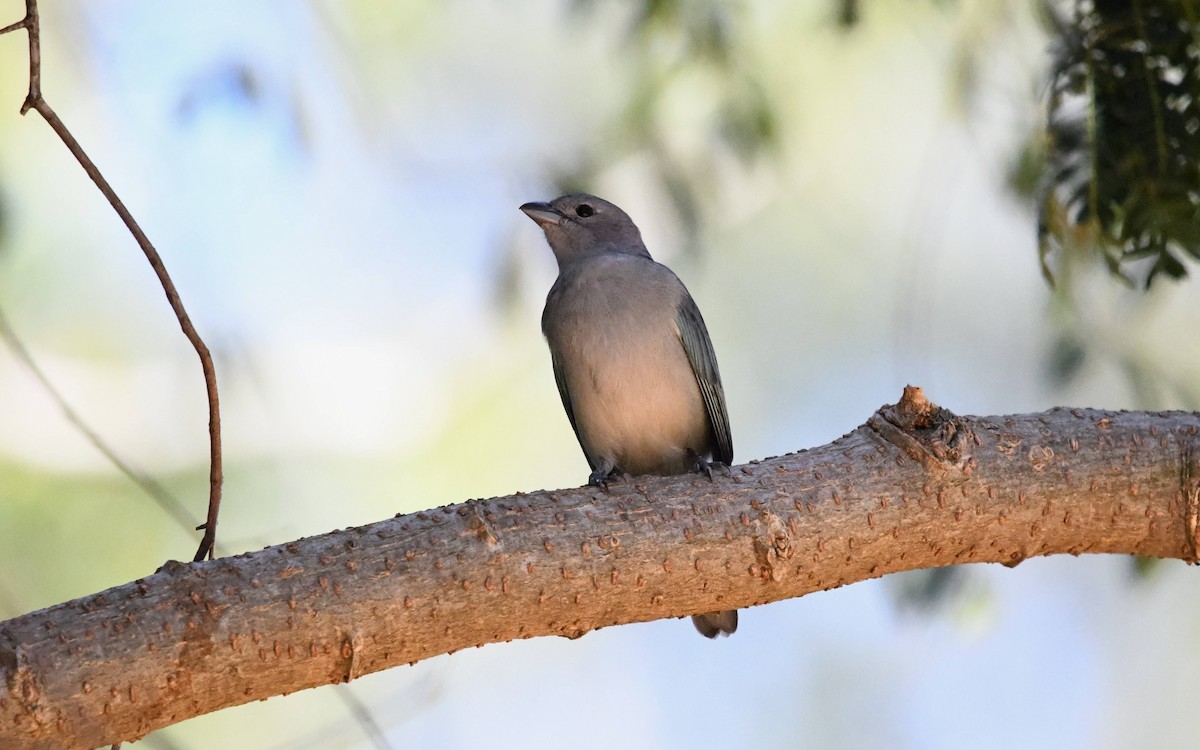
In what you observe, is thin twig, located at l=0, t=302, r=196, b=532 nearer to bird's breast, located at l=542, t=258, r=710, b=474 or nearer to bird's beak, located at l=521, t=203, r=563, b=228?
bird's breast, located at l=542, t=258, r=710, b=474

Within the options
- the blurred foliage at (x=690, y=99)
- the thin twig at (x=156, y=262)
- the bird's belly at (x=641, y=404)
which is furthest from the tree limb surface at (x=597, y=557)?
the blurred foliage at (x=690, y=99)

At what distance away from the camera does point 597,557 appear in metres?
2.86

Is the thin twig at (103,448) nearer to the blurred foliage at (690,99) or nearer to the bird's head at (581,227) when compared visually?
the blurred foliage at (690,99)

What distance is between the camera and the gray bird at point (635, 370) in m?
4.31

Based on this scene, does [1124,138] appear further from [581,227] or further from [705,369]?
[581,227]

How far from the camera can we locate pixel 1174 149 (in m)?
3.60

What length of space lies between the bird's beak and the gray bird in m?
0.42

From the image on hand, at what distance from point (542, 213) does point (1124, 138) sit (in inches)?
86.6

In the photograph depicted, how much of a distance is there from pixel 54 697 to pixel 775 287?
4.72 metres

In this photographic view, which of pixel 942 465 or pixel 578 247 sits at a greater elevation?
pixel 578 247

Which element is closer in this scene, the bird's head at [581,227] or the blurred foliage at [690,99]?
the blurred foliage at [690,99]

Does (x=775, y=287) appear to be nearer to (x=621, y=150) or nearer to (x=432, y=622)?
(x=621, y=150)

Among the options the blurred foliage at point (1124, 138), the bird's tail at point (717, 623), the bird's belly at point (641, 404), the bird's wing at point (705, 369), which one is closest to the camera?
the blurred foliage at point (1124, 138)

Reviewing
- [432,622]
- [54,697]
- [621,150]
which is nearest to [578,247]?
[621,150]
